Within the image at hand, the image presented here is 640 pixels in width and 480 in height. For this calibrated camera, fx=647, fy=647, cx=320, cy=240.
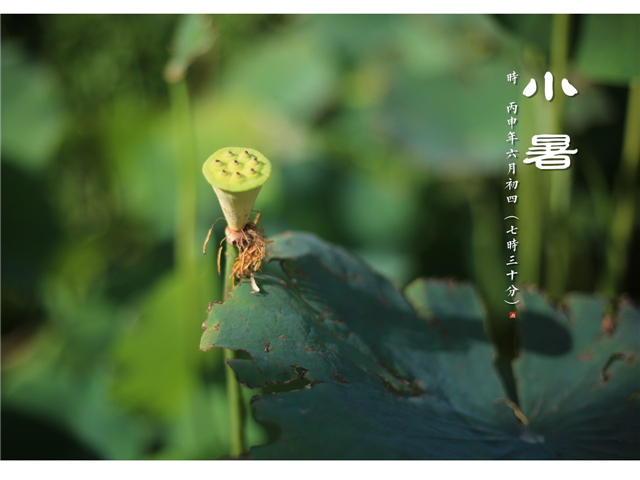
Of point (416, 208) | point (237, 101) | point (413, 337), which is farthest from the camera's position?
point (237, 101)

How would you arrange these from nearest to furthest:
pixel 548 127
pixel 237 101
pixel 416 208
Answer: pixel 548 127 < pixel 416 208 < pixel 237 101

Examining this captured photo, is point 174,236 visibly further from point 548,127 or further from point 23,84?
point 548,127

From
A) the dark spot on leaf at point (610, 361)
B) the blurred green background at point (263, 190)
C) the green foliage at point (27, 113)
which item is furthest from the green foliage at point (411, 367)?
the green foliage at point (27, 113)

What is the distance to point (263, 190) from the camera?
48.3 inches

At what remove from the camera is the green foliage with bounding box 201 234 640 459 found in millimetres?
484

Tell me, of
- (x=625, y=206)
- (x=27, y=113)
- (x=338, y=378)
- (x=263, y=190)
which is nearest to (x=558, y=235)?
(x=625, y=206)

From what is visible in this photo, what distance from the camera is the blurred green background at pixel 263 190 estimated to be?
1.02m

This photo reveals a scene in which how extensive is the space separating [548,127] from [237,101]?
2.62ft

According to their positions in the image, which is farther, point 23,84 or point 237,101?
point 237,101

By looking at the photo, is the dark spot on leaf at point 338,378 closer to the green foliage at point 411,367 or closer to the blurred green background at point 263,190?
the green foliage at point 411,367

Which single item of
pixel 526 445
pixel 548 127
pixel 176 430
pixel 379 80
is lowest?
pixel 176 430

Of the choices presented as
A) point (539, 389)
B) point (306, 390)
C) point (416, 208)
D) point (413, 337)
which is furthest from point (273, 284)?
point (416, 208)

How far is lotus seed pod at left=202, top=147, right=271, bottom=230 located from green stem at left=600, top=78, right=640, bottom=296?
2.85 feet

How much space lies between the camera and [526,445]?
60cm
